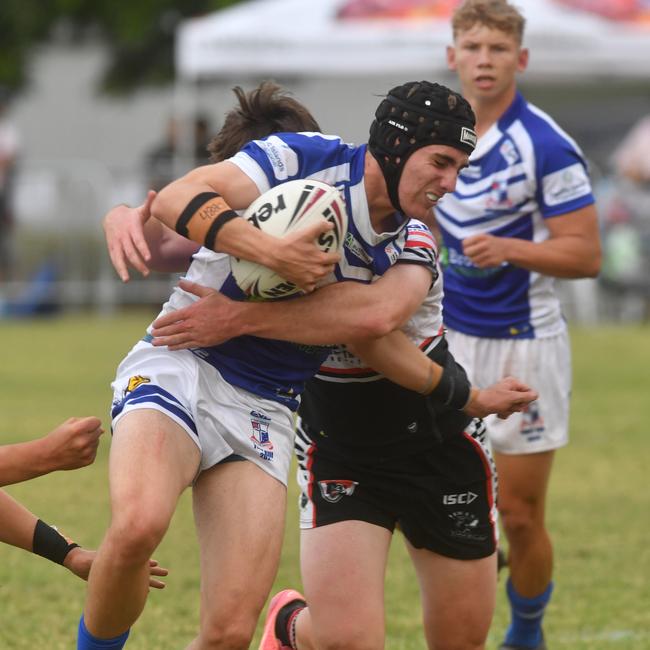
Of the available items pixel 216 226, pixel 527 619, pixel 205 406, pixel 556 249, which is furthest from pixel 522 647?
pixel 216 226

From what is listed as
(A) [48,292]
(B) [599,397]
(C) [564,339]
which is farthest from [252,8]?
(C) [564,339]

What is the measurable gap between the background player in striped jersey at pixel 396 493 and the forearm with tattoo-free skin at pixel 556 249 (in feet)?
2.75

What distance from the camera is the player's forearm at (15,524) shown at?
4.78m

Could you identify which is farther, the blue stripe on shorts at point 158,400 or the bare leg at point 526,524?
the bare leg at point 526,524

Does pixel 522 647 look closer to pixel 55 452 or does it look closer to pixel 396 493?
pixel 396 493

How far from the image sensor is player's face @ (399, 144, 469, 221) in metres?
4.53

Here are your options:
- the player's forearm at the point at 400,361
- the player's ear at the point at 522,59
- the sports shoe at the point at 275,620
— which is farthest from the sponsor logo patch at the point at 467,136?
the sports shoe at the point at 275,620

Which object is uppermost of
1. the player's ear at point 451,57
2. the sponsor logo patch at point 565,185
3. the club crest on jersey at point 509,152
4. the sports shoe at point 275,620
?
the player's ear at point 451,57

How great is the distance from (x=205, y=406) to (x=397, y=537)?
Result: 410cm

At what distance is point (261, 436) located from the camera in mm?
4703

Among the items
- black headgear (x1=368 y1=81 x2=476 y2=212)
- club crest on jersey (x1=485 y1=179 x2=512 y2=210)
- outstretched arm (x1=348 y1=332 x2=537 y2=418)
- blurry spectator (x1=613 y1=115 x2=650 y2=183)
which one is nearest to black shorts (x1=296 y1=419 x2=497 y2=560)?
outstretched arm (x1=348 y1=332 x2=537 y2=418)

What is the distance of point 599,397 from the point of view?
13945 millimetres

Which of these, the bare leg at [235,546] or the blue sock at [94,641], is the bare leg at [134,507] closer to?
the blue sock at [94,641]

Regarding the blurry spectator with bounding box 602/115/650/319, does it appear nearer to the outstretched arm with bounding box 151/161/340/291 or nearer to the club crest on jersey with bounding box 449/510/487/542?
the club crest on jersey with bounding box 449/510/487/542
